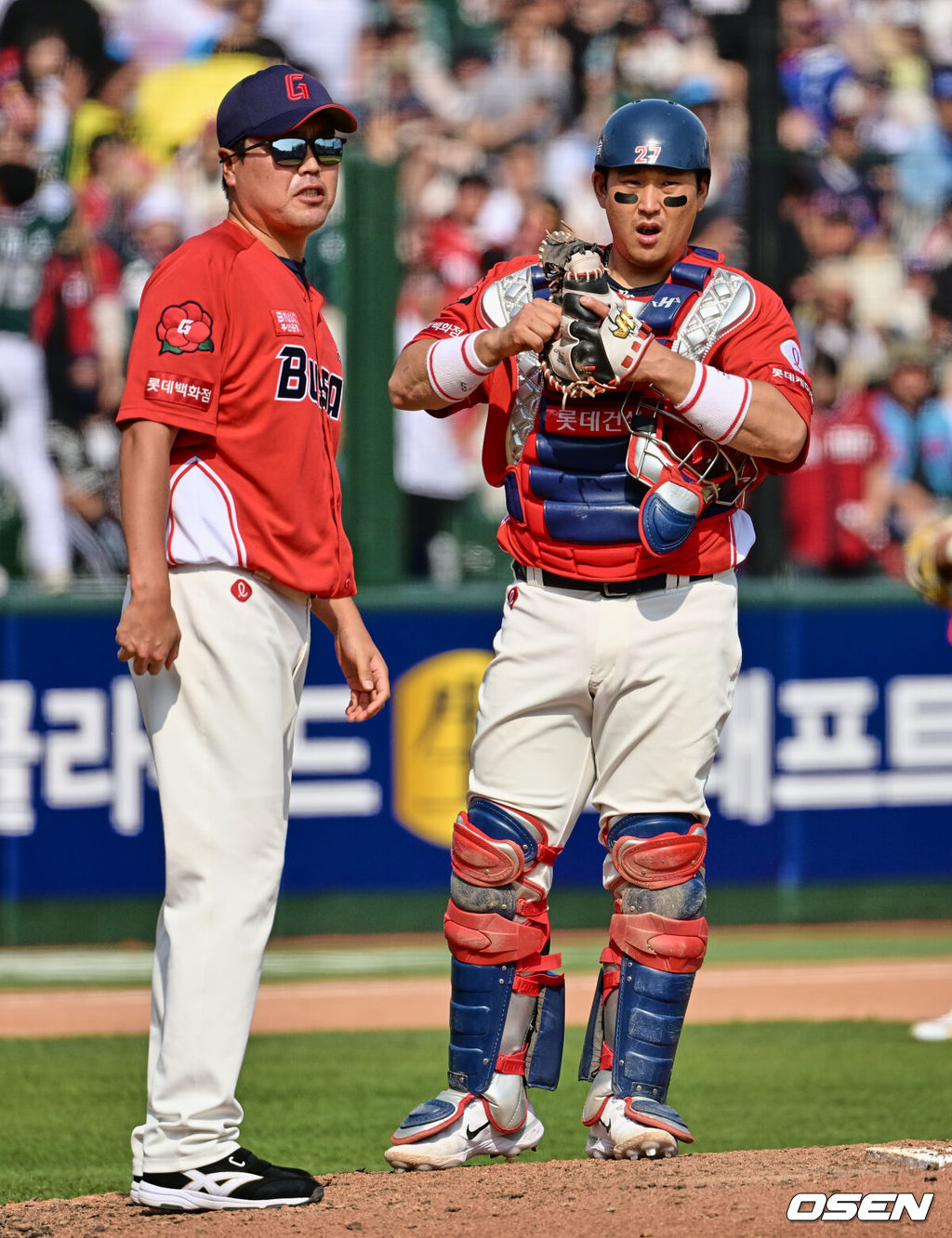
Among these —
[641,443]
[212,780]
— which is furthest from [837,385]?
[212,780]

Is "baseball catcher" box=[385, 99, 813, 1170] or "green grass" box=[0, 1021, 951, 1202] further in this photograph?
"green grass" box=[0, 1021, 951, 1202]

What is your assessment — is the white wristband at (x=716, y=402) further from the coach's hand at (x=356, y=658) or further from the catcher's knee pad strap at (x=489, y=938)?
the catcher's knee pad strap at (x=489, y=938)

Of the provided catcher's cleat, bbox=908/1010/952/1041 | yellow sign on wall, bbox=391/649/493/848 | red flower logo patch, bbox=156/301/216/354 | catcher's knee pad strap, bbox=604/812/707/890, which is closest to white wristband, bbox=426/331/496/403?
red flower logo patch, bbox=156/301/216/354

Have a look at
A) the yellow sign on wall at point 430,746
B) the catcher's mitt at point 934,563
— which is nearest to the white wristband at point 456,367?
the catcher's mitt at point 934,563

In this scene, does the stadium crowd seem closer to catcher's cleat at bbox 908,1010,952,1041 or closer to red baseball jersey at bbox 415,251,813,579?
catcher's cleat at bbox 908,1010,952,1041

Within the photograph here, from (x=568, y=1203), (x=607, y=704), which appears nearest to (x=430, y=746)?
(x=607, y=704)

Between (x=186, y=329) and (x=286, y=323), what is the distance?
0.22m

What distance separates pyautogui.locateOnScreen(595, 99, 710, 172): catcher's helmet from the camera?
3775 mm

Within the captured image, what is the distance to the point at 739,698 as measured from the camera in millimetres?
8273

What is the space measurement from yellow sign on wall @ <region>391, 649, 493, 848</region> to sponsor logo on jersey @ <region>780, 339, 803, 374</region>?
4226 millimetres

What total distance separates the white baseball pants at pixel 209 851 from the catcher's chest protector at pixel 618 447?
0.73 meters

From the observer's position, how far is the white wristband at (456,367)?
3.77 metres

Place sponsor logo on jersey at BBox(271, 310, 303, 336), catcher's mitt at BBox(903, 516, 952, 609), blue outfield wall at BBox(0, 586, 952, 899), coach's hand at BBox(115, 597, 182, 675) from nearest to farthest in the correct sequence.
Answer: coach's hand at BBox(115, 597, 182, 675), sponsor logo on jersey at BBox(271, 310, 303, 336), catcher's mitt at BBox(903, 516, 952, 609), blue outfield wall at BBox(0, 586, 952, 899)

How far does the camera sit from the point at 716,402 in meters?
3.64
